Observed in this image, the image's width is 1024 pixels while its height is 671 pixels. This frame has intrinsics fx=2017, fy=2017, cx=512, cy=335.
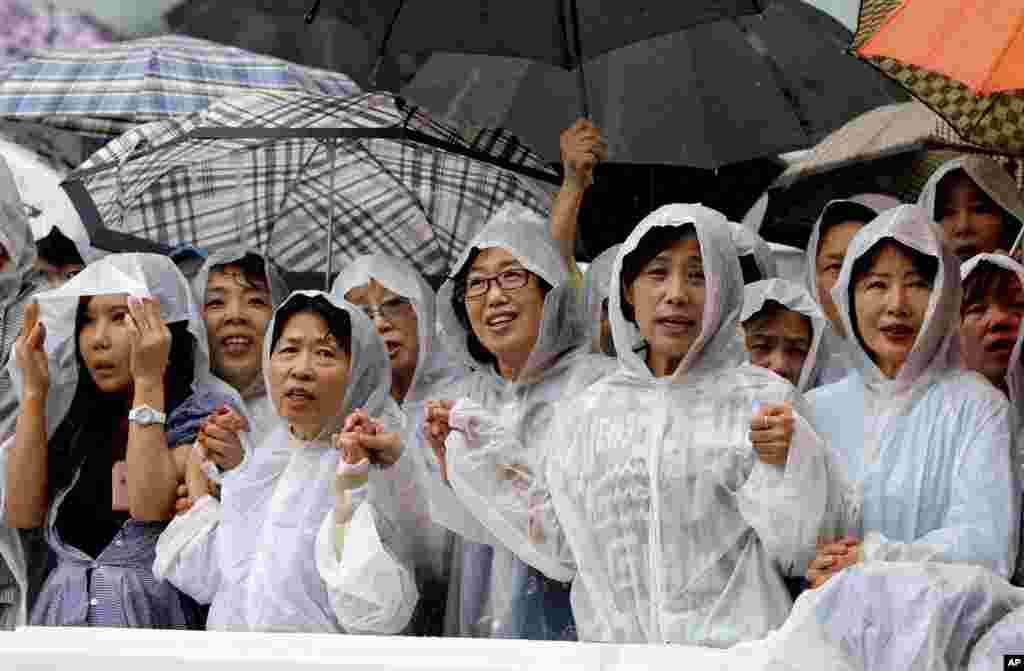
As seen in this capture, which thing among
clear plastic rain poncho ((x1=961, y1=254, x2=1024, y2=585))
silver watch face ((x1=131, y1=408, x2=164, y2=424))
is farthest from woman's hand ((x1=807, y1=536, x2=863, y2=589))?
silver watch face ((x1=131, y1=408, x2=164, y2=424))

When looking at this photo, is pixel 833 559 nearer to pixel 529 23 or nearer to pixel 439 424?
pixel 439 424

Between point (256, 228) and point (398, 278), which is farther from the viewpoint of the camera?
point (256, 228)

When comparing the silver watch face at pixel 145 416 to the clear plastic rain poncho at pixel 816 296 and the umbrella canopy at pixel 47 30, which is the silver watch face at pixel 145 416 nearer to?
the clear plastic rain poncho at pixel 816 296

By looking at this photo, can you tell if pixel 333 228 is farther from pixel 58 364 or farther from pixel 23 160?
pixel 23 160

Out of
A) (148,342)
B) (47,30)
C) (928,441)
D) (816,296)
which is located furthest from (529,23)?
(47,30)

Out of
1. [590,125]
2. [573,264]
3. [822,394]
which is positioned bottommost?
[822,394]

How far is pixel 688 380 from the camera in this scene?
14.1ft

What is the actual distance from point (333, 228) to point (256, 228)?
0.80ft

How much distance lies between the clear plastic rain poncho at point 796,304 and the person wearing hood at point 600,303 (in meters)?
0.37

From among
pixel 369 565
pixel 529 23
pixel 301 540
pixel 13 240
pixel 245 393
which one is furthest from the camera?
pixel 13 240

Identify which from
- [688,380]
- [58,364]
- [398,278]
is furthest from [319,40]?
[688,380]

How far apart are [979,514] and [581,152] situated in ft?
5.04

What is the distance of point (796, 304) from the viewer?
4672mm

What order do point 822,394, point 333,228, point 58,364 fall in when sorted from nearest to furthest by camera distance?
1. point 822,394
2. point 58,364
3. point 333,228
